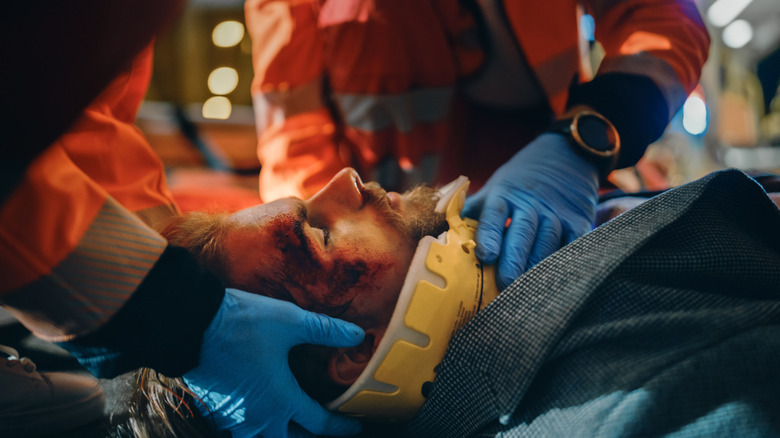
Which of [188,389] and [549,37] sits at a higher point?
[549,37]

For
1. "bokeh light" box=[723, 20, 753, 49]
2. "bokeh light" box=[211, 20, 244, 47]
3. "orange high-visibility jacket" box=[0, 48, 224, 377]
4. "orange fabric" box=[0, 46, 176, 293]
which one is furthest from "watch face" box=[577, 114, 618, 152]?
"bokeh light" box=[723, 20, 753, 49]

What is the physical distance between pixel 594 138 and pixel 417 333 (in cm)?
81

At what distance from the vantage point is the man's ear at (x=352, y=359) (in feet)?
3.05

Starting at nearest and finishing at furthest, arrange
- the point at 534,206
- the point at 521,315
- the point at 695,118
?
the point at 521,315 → the point at 534,206 → the point at 695,118

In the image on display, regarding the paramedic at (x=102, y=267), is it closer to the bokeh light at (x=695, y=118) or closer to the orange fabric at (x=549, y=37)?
the orange fabric at (x=549, y=37)

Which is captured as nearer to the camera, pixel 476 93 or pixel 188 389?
pixel 188 389

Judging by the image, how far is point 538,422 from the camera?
0.75 metres

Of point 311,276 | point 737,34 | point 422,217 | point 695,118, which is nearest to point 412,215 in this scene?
point 422,217

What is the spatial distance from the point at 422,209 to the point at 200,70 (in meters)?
2.46

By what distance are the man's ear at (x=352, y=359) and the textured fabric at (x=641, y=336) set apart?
15 cm

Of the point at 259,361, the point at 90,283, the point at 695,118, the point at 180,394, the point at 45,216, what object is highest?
the point at 45,216

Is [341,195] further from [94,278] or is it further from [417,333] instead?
[94,278]

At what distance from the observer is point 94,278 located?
2.30 feet

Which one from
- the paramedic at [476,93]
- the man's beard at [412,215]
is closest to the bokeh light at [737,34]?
the paramedic at [476,93]
